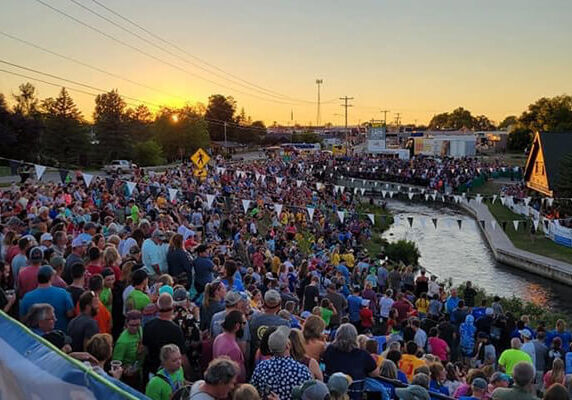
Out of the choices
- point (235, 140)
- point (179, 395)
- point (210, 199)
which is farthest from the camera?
point (235, 140)

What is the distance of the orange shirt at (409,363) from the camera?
22.5 feet

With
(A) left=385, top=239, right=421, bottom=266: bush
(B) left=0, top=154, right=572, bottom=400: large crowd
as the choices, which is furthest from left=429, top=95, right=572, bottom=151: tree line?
(B) left=0, top=154, right=572, bottom=400: large crowd

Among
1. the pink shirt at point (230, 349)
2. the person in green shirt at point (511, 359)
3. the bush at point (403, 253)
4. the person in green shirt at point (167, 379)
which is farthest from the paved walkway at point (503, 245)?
the person in green shirt at point (167, 379)

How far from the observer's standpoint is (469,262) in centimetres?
2884

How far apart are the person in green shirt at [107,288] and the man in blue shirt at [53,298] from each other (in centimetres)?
63

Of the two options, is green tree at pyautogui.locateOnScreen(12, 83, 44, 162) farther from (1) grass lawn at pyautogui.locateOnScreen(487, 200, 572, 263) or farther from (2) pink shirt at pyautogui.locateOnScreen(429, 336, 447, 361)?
(2) pink shirt at pyautogui.locateOnScreen(429, 336, 447, 361)

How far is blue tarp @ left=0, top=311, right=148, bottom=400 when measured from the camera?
8.23 feet

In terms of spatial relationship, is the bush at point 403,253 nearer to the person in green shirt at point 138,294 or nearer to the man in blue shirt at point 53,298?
the person in green shirt at point 138,294

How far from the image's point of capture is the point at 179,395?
420cm

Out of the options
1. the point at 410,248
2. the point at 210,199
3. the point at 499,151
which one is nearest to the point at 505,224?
the point at 410,248

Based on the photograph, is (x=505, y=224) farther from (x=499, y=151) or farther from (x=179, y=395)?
(x=499, y=151)

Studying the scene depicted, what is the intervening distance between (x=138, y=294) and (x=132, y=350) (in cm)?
101

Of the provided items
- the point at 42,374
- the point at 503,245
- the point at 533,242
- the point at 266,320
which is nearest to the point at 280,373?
the point at 266,320

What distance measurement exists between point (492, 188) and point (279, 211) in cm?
3429
